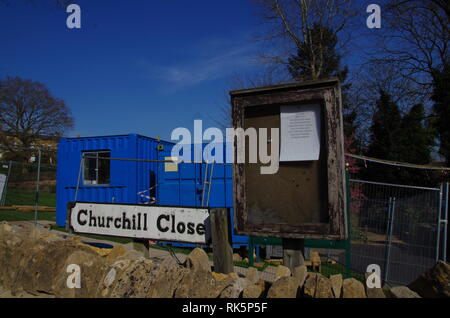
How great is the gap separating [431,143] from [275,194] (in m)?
18.4

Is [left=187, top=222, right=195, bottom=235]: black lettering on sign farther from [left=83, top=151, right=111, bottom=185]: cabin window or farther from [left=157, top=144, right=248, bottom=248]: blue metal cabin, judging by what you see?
[left=83, top=151, right=111, bottom=185]: cabin window

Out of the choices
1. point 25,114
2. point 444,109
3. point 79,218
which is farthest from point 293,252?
point 25,114

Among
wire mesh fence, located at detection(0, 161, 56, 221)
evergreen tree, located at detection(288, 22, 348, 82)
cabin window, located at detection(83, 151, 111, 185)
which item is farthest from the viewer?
evergreen tree, located at detection(288, 22, 348, 82)

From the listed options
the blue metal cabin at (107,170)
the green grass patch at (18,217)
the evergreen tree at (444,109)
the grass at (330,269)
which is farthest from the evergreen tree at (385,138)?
the green grass patch at (18,217)

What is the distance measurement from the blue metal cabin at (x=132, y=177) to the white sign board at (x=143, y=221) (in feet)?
18.0

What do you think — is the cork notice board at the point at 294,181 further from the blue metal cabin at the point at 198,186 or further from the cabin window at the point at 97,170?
the cabin window at the point at 97,170

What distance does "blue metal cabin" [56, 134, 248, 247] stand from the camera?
1024 centimetres

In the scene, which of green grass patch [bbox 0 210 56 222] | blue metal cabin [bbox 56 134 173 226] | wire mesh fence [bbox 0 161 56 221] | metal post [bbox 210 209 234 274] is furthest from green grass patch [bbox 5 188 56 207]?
metal post [bbox 210 209 234 274]

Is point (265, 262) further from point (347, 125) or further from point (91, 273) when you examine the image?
point (347, 125)

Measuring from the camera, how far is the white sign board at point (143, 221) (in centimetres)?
401

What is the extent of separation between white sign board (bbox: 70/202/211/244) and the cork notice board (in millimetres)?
1172
